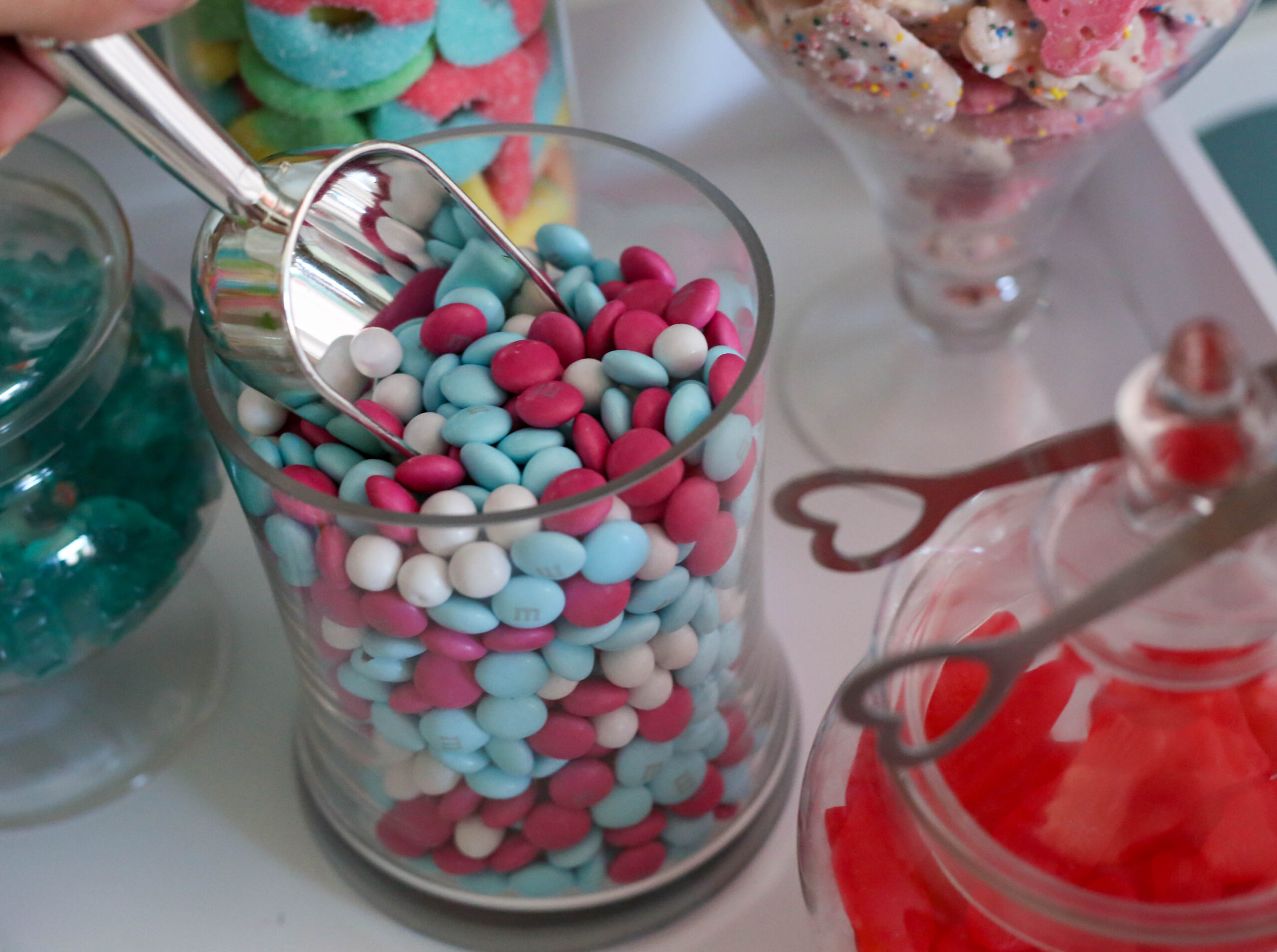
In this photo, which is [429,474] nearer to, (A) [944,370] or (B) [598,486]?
(B) [598,486]

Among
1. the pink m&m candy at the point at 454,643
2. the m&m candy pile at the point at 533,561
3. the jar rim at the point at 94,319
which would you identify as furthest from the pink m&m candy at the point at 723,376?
the jar rim at the point at 94,319

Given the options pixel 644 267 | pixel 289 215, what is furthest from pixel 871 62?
pixel 289 215

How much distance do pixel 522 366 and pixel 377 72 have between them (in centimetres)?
17

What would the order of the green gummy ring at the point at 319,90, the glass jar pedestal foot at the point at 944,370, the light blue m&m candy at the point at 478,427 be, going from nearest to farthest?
the light blue m&m candy at the point at 478,427, the green gummy ring at the point at 319,90, the glass jar pedestal foot at the point at 944,370

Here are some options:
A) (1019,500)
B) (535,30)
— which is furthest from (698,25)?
(1019,500)

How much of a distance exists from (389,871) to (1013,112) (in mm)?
364

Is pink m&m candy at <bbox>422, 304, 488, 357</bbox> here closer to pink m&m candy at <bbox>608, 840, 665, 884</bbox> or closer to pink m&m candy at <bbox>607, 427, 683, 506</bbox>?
pink m&m candy at <bbox>607, 427, 683, 506</bbox>

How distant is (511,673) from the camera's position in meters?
0.36

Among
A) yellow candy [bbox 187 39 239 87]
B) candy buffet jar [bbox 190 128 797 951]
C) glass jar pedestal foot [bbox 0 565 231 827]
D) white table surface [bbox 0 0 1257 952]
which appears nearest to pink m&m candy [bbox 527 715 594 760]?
candy buffet jar [bbox 190 128 797 951]

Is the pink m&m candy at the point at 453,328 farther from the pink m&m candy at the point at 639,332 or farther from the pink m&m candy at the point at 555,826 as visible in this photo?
the pink m&m candy at the point at 555,826

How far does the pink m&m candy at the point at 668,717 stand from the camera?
0.40 m

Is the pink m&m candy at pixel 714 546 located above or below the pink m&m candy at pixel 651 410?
below

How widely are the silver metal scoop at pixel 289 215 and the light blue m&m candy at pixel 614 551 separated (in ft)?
0.26

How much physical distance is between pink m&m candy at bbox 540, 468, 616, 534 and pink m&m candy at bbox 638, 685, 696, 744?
0.19 ft
